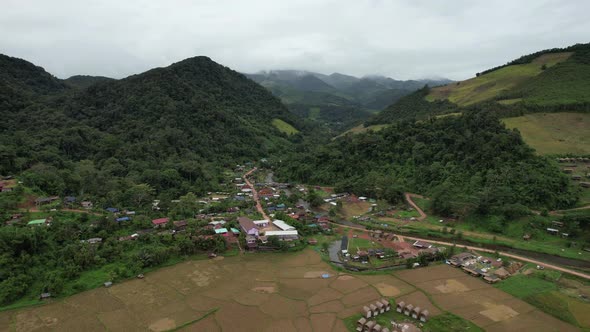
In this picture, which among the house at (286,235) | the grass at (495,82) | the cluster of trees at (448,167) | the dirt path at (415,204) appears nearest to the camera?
the house at (286,235)

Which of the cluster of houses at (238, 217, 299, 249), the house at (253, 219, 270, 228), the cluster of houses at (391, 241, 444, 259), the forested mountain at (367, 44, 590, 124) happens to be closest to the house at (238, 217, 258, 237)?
the cluster of houses at (238, 217, 299, 249)

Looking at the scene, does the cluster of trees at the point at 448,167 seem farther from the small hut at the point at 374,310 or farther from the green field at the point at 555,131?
the small hut at the point at 374,310

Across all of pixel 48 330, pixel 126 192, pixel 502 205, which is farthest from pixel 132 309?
pixel 502 205

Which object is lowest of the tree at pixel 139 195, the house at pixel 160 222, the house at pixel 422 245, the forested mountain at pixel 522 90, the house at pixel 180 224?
the house at pixel 422 245

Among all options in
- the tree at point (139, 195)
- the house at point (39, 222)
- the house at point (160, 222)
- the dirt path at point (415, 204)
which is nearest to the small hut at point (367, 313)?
the dirt path at point (415, 204)

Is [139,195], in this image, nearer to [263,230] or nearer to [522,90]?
[263,230]

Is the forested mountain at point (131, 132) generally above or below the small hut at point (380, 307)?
above

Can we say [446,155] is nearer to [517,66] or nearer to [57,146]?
[517,66]
